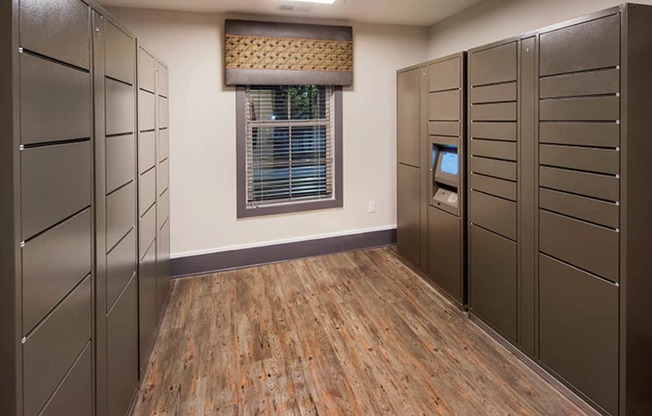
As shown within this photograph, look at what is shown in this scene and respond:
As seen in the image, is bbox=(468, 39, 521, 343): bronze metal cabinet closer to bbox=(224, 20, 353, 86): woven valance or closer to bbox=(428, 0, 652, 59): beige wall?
bbox=(428, 0, 652, 59): beige wall

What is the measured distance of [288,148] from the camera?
4.32m

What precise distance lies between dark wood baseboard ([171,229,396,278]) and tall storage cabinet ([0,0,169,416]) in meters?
1.99

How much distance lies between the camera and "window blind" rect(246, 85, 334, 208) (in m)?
4.16

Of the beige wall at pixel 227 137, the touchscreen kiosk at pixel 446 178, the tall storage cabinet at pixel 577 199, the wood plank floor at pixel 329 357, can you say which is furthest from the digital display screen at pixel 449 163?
the beige wall at pixel 227 137

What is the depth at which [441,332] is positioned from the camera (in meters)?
2.86

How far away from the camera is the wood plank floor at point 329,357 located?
A: 2137 mm

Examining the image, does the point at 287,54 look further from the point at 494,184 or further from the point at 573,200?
the point at 573,200

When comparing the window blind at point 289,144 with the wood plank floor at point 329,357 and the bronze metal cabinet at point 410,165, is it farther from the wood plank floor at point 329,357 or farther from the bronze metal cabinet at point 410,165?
the wood plank floor at point 329,357

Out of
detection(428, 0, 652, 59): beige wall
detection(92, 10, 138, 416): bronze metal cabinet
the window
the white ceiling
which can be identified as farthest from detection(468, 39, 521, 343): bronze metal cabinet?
detection(92, 10, 138, 416): bronze metal cabinet

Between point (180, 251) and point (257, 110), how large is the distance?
5.39 ft

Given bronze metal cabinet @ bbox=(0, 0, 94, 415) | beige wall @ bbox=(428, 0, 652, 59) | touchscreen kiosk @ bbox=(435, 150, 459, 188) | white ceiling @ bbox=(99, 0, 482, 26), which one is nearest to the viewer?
bronze metal cabinet @ bbox=(0, 0, 94, 415)

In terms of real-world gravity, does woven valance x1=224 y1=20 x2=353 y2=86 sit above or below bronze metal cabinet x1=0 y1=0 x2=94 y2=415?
above

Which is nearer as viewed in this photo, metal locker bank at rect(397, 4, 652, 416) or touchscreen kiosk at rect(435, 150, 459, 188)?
metal locker bank at rect(397, 4, 652, 416)

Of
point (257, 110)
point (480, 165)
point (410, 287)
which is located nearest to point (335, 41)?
point (257, 110)
